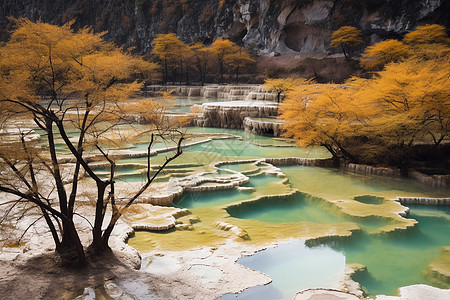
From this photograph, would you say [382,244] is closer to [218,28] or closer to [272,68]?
[272,68]

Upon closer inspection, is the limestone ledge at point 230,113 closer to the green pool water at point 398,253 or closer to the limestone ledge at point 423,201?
the limestone ledge at point 423,201

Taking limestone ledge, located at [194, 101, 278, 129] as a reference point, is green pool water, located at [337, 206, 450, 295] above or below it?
below

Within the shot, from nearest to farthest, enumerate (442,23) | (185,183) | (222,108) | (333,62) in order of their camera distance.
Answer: (185,183), (222,108), (442,23), (333,62)

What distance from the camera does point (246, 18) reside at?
5056cm

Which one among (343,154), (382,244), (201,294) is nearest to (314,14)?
(343,154)

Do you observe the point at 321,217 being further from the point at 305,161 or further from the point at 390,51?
the point at 390,51

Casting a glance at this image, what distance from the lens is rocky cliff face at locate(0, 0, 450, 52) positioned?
→ 3906 cm

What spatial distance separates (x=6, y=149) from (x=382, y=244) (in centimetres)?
838

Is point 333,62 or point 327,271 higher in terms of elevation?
point 333,62

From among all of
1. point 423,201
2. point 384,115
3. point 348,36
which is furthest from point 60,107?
point 348,36

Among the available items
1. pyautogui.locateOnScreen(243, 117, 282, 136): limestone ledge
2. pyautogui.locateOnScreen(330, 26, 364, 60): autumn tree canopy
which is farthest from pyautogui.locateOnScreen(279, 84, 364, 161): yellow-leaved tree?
pyautogui.locateOnScreen(330, 26, 364, 60): autumn tree canopy

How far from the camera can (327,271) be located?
8250mm

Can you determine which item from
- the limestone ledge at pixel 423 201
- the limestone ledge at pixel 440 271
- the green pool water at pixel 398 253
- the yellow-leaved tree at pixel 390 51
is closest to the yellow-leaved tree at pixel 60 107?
the green pool water at pixel 398 253

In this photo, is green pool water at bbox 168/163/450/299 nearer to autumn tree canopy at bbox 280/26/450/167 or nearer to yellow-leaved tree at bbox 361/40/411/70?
autumn tree canopy at bbox 280/26/450/167
